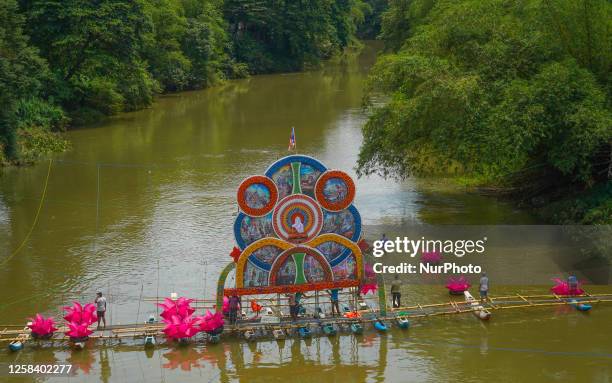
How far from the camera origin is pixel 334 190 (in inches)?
729

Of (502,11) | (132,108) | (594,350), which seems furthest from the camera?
(132,108)

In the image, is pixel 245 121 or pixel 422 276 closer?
pixel 422 276

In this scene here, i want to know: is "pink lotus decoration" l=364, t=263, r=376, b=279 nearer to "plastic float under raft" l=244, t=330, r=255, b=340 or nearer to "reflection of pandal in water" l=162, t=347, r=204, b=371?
"plastic float under raft" l=244, t=330, r=255, b=340

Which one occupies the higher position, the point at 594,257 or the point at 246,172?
the point at 246,172

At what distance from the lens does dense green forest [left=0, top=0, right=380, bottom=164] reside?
3528cm

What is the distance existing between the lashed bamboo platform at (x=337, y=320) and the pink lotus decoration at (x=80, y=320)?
0.75ft

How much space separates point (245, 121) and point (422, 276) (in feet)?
92.6

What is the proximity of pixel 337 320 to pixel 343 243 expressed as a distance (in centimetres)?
170

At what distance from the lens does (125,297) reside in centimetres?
2078

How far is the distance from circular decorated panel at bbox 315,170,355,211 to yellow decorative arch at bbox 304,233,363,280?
24.4 inches

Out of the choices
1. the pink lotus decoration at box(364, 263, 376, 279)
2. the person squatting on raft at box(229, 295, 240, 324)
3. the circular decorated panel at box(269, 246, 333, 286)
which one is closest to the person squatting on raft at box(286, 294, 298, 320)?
the circular decorated panel at box(269, 246, 333, 286)

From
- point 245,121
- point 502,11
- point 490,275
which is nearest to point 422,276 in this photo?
point 490,275

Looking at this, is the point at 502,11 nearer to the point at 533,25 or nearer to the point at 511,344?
the point at 533,25

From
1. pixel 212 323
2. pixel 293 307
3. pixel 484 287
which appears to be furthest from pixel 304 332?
pixel 484 287
